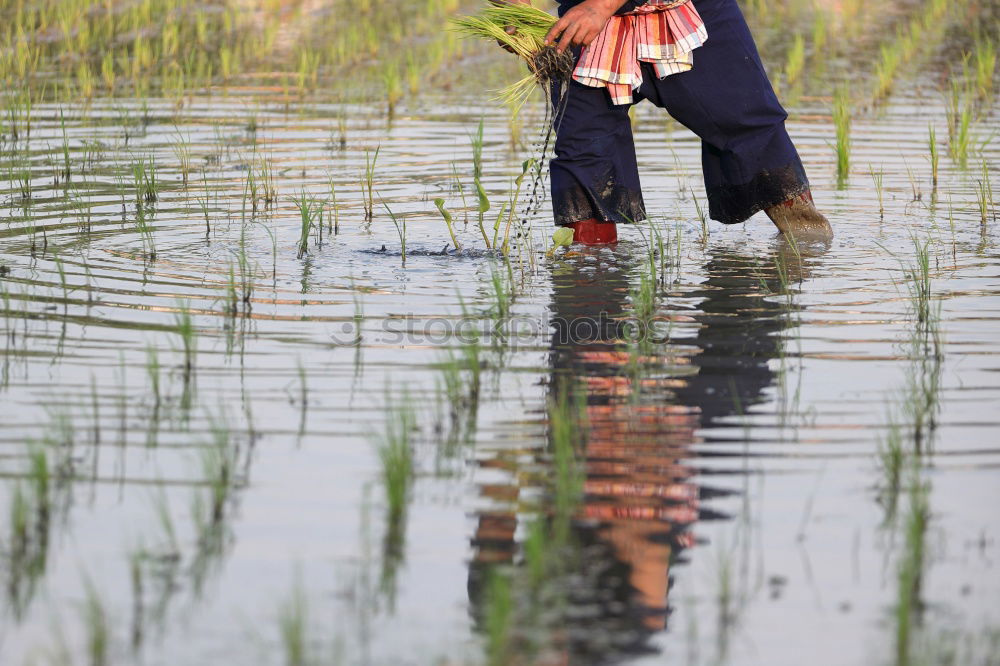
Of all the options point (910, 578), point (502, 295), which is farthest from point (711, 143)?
point (910, 578)

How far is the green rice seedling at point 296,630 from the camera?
1846 mm

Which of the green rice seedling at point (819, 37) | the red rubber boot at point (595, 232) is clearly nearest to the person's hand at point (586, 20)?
the red rubber boot at point (595, 232)

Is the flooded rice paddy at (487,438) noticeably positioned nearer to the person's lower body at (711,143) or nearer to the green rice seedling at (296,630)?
the green rice seedling at (296,630)

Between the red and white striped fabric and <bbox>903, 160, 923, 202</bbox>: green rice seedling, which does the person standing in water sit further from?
<bbox>903, 160, 923, 202</bbox>: green rice seedling

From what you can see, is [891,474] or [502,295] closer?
[891,474]

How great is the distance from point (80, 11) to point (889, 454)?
897 cm

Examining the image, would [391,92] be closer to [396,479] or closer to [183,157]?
[183,157]

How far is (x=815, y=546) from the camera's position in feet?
7.62

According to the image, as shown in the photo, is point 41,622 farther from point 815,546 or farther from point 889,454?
point 889,454

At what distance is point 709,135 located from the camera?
4.63 metres

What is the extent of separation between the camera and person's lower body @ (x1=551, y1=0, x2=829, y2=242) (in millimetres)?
4500

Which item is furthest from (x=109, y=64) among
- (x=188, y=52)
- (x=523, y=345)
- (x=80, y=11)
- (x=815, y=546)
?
(x=815, y=546)

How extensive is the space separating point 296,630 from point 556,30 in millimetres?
2800

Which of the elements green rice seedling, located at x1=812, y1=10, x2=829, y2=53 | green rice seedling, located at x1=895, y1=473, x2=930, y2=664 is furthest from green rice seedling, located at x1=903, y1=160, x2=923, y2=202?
green rice seedling, located at x1=812, y1=10, x2=829, y2=53
